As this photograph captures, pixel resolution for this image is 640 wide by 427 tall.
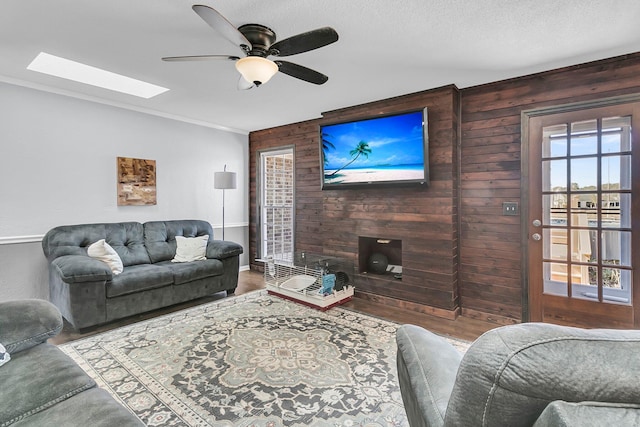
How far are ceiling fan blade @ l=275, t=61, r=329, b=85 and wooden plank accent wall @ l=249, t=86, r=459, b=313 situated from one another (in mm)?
1369

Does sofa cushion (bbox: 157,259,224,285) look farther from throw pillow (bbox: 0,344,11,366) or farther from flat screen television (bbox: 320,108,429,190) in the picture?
throw pillow (bbox: 0,344,11,366)

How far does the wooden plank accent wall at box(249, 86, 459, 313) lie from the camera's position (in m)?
3.37

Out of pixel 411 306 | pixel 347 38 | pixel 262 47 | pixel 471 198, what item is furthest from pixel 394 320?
→ pixel 262 47

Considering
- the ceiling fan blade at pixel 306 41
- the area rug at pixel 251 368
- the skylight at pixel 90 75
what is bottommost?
the area rug at pixel 251 368

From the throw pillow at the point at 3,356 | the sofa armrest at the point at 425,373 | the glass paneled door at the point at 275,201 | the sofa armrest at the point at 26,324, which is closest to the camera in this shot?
the sofa armrest at the point at 425,373

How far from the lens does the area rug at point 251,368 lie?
1837 millimetres

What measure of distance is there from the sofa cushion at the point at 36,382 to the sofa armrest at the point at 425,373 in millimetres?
1258

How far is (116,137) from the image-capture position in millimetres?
3998

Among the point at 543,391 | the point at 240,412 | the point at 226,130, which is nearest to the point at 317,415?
the point at 240,412

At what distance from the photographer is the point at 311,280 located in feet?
12.8

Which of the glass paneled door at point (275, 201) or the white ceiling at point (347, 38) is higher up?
the white ceiling at point (347, 38)

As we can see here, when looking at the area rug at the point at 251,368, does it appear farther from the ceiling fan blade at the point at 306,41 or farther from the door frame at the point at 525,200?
the ceiling fan blade at the point at 306,41

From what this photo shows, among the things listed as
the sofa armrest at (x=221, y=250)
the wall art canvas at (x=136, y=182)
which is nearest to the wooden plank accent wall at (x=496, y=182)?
the sofa armrest at (x=221, y=250)

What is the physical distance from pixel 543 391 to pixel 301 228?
429cm
